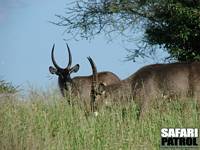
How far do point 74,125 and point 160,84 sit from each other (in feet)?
14.1

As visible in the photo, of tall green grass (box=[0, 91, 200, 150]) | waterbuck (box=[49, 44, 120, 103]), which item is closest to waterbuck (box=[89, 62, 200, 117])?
tall green grass (box=[0, 91, 200, 150])

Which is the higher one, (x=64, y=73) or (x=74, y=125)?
(x=64, y=73)

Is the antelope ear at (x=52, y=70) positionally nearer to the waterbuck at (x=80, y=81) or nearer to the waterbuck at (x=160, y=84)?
the waterbuck at (x=80, y=81)

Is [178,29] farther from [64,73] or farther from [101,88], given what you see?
[101,88]

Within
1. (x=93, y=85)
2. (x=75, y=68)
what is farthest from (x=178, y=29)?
(x=93, y=85)

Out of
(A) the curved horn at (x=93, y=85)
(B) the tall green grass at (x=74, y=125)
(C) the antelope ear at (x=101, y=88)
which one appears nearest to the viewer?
(B) the tall green grass at (x=74, y=125)

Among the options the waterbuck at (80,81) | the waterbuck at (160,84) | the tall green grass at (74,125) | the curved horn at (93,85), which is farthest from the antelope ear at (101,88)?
the tall green grass at (74,125)

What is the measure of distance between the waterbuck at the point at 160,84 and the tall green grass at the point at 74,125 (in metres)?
1.22

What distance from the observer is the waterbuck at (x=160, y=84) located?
48.3ft

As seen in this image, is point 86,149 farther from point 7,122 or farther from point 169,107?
point 169,107

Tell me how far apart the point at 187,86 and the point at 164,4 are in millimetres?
6713

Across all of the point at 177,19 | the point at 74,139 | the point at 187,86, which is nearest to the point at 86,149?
the point at 74,139

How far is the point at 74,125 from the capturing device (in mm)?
11367

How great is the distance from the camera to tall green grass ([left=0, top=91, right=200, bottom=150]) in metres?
9.84
